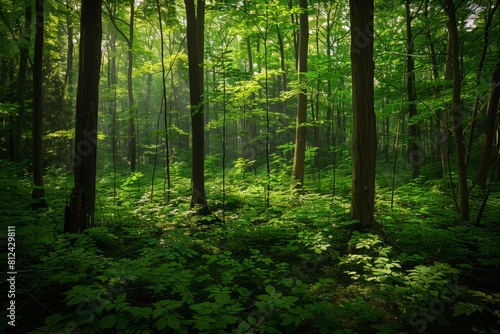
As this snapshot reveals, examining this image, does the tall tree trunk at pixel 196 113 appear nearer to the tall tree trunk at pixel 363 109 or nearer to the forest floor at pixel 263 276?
the forest floor at pixel 263 276

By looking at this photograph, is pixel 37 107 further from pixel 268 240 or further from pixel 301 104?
pixel 301 104

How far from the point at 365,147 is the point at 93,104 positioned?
5598 millimetres

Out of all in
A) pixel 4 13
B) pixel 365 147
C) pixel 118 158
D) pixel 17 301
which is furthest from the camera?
pixel 118 158

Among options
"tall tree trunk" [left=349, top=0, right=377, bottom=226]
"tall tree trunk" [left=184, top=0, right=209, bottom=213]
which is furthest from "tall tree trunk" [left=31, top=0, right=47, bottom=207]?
"tall tree trunk" [left=349, top=0, right=377, bottom=226]

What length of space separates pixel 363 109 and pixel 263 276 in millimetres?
3589

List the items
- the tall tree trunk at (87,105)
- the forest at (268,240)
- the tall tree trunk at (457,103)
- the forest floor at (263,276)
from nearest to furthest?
1. the forest floor at (263,276)
2. the forest at (268,240)
3. the tall tree trunk at (457,103)
4. the tall tree trunk at (87,105)

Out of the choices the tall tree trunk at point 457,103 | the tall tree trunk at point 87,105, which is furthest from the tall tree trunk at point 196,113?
the tall tree trunk at point 457,103

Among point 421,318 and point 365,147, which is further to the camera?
point 365,147

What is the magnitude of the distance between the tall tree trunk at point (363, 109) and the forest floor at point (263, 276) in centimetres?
63

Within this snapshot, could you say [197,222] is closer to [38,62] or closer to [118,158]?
[38,62]

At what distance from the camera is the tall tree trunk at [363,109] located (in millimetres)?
4758

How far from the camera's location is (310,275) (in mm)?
3920

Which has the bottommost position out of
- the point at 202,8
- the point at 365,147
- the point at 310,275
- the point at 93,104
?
the point at 310,275

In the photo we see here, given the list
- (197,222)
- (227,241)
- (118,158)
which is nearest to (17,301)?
(227,241)
